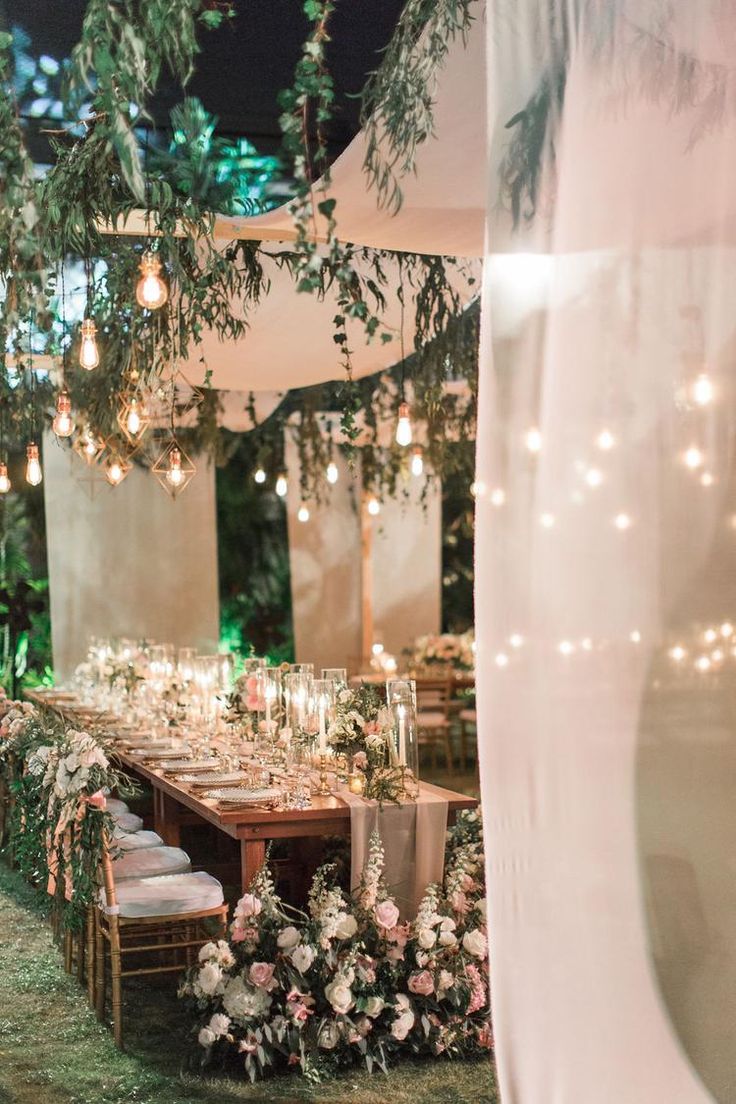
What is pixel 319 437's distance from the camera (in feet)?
39.0

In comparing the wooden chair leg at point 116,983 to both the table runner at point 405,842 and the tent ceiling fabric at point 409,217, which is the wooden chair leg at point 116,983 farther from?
the tent ceiling fabric at point 409,217

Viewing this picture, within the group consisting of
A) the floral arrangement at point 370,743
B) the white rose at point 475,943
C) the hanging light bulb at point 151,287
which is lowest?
the white rose at point 475,943

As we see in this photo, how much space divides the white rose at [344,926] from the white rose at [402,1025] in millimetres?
304

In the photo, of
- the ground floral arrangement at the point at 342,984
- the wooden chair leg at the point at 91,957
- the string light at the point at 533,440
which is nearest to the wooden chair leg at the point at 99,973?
the wooden chair leg at the point at 91,957

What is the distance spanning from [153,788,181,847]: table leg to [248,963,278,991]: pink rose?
2195 mm

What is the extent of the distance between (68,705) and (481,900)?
5.03 metres

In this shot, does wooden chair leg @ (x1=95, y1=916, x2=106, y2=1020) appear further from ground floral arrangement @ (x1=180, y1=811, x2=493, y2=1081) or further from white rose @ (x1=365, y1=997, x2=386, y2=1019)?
white rose @ (x1=365, y1=997, x2=386, y2=1019)

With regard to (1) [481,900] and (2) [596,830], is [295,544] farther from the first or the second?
(2) [596,830]

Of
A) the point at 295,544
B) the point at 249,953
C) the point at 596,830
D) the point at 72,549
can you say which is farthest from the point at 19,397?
the point at 596,830

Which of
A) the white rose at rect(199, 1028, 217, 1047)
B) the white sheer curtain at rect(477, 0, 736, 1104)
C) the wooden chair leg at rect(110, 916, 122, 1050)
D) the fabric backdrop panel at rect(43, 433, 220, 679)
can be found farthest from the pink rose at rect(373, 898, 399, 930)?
the fabric backdrop panel at rect(43, 433, 220, 679)

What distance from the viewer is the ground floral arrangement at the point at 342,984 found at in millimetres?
4176

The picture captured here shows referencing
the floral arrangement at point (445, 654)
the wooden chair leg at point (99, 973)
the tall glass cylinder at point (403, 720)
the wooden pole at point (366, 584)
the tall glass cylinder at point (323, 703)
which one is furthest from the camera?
the wooden pole at point (366, 584)

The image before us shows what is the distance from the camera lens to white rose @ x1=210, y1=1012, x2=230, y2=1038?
4.17 metres

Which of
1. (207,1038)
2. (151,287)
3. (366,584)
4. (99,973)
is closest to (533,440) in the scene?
(151,287)
